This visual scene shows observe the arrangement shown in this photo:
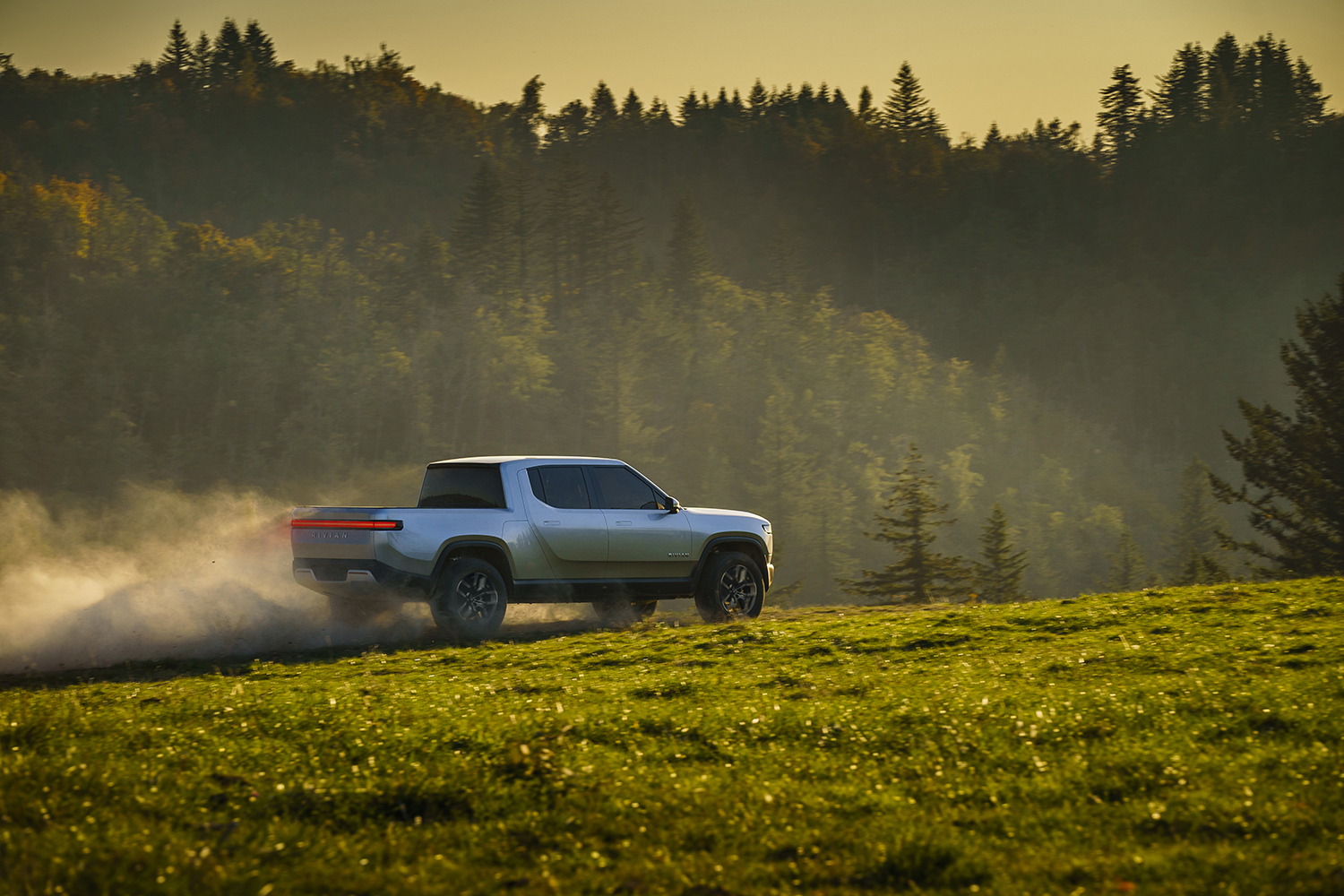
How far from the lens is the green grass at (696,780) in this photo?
4.61 meters

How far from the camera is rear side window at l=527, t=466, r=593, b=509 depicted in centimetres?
1255

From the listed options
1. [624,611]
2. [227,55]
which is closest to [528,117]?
[227,55]

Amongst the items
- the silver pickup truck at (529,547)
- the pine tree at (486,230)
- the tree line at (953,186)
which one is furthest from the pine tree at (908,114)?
the silver pickup truck at (529,547)

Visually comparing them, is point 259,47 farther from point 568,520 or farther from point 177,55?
point 568,520

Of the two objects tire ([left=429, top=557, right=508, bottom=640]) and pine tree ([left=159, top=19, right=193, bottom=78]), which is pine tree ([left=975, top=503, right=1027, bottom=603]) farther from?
pine tree ([left=159, top=19, right=193, bottom=78])

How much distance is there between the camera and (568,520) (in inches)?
495

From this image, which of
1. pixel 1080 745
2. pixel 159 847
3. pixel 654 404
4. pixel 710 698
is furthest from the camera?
pixel 654 404

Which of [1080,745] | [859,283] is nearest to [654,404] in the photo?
[859,283]

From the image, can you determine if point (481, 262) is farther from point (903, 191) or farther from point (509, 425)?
point (903, 191)

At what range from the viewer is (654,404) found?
264ft

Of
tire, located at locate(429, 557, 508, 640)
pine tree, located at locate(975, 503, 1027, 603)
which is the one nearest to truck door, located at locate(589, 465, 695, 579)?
tire, located at locate(429, 557, 508, 640)

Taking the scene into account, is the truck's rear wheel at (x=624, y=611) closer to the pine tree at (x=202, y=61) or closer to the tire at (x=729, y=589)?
the tire at (x=729, y=589)

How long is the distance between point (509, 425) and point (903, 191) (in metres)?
86.2

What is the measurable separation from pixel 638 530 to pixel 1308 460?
31.6m
